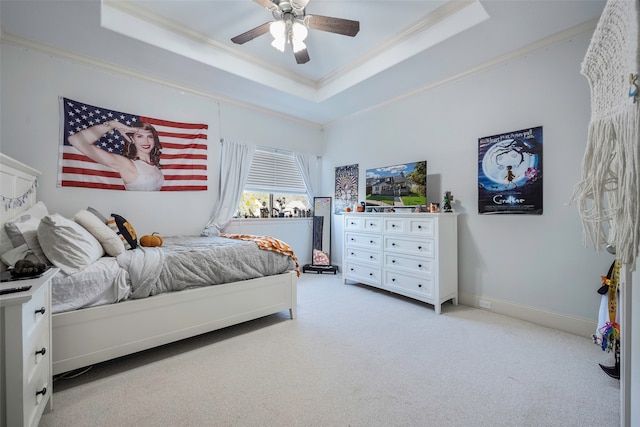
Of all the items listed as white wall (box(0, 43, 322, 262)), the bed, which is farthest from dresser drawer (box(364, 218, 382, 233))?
white wall (box(0, 43, 322, 262))

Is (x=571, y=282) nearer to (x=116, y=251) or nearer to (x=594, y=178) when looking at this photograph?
(x=594, y=178)

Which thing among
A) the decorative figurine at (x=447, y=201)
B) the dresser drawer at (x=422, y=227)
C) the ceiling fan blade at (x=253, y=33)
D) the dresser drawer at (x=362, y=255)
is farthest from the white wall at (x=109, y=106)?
the decorative figurine at (x=447, y=201)

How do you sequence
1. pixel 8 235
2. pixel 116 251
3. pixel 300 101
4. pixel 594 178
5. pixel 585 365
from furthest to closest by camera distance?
pixel 300 101 < pixel 116 251 < pixel 585 365 < pixel 8 235 < pixel 594 178

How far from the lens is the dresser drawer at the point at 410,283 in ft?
9.74

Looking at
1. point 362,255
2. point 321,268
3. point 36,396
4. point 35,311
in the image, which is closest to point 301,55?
point 362,255

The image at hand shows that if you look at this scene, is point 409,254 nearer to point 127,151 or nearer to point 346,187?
point 346,187

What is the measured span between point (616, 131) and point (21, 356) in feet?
7.55

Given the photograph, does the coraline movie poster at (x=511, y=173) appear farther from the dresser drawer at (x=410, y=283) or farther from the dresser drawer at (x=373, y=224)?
the dresser drawer at (x=373, y=224)

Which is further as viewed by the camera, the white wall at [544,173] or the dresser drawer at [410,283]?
the dresser drawer at [410,283]

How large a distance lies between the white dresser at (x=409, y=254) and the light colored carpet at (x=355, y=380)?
1.71 ft

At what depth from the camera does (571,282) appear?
95.7 inches

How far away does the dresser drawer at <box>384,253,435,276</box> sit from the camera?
2965 mm

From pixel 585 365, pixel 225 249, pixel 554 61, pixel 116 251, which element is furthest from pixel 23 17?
pixel 585 365

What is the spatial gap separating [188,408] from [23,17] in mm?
3442
